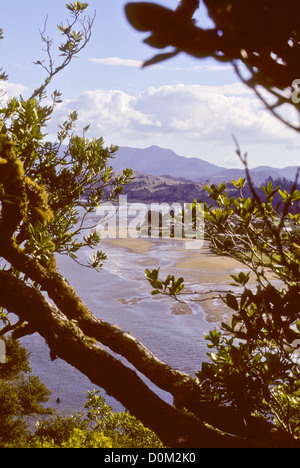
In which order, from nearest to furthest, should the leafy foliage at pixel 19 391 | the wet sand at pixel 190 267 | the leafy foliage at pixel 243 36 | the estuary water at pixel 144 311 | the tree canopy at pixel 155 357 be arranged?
the leafy foliage at pixel 243 36
the tree canopy at pixel 155 357
the leafy foliage at pixel 19 391
the estuary water at pixel 144 311
the wet sand at pixel 190 267

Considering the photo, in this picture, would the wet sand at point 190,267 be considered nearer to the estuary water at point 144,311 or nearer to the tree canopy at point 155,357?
the estuary water at point 144,311

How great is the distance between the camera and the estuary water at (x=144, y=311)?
30094 mm

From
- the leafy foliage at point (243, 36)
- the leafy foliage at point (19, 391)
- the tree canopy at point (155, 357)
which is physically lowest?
the leafy foliage at point (19, 391)

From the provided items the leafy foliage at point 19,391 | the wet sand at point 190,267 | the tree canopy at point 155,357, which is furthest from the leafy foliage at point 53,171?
the wet sand at point 190,267

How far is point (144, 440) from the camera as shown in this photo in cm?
1117

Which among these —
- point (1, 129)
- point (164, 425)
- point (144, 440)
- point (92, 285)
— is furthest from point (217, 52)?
point (92, 285)

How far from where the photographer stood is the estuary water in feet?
98.7

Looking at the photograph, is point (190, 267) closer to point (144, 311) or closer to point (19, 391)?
point (144, 311)

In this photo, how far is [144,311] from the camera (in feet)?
134

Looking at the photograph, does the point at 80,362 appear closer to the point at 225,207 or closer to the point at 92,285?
the point at 225,207

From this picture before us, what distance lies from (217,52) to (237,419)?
3.34 meters

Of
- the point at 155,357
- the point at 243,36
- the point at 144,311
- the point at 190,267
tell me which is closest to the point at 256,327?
the point at 155,357

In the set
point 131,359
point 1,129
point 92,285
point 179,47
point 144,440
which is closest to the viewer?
point 179,47

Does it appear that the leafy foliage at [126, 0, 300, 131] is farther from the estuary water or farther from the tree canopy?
the estuary water
